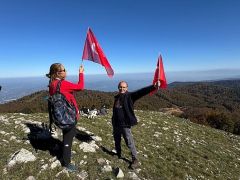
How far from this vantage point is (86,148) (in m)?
10.5

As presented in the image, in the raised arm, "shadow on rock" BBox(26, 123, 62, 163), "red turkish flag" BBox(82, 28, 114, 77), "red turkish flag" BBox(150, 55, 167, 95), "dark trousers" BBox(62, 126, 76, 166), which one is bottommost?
"shadow on rock" BBox(26, 123, 62, 163)

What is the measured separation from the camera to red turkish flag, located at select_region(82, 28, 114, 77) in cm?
1009

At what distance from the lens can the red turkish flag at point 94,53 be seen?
33.1 feet

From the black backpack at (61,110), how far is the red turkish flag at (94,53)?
98.6 inches

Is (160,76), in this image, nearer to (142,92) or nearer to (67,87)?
(142,92)

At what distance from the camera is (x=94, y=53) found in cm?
1012

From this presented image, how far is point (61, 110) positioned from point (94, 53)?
120 inches

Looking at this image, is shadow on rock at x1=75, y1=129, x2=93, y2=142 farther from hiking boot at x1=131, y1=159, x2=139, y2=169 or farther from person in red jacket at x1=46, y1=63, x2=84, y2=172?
person in red jacket at x1=46, y1=63, x2=84, y2=172

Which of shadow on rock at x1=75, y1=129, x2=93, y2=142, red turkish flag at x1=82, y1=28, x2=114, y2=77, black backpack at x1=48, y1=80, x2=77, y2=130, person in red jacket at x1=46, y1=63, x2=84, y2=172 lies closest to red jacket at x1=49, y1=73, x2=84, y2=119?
person in red jacket at x1=46, y1=63, x2=84, y2=172

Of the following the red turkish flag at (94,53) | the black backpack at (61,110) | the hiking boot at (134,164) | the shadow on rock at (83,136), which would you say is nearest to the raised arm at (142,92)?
Result: the red turkish flag at (94,53)

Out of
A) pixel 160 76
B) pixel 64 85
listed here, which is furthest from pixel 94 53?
pixel 160 76

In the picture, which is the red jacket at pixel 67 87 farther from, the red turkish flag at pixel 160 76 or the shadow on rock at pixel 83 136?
the shadow on rock at pixel 83 136

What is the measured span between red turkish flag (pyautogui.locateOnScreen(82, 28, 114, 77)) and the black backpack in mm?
2504

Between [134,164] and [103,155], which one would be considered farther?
[103,155]
